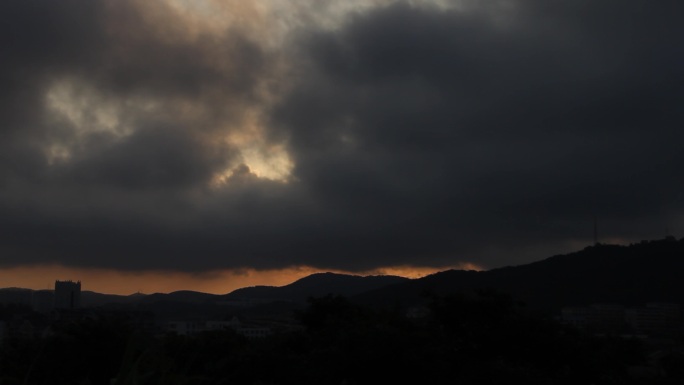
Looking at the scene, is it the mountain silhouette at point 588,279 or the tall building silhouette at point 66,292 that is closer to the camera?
the mountain silhouette at point 588,279

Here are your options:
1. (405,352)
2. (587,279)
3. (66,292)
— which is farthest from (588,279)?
(66,292)

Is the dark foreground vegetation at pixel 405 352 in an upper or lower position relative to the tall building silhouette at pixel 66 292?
lower

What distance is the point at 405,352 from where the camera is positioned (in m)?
25.0

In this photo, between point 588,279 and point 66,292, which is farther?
point 66,292

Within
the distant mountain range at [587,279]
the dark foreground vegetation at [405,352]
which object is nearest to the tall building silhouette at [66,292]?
the distant mountain range at [587,279]

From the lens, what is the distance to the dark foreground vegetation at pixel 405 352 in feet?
82.8

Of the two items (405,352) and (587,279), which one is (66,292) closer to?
(587,279)

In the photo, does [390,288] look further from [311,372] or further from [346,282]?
[311,372]

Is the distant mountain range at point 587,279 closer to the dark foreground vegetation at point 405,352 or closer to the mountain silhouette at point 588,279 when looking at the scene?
the mountain silhouette at point 588,279

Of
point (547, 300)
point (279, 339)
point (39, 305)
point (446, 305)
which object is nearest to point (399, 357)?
point (446, 305)

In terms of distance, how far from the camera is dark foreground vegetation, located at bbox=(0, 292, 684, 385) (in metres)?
25.2

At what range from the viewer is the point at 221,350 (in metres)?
39.2

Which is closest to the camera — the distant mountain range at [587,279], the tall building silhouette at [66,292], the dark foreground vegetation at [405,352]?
the dark foreground vegetation at [405,352]

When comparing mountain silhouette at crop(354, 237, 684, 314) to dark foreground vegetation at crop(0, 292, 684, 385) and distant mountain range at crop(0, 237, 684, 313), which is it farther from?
dark foreground vegetation at crop(0, 292, 684, 385)
